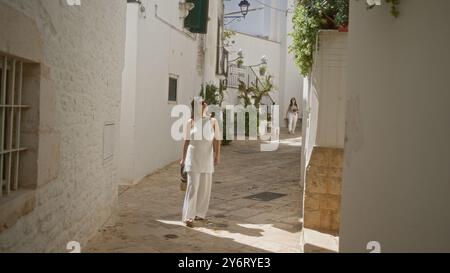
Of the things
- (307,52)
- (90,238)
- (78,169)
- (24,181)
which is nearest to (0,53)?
(24,181)

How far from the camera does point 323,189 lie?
5.89 meters

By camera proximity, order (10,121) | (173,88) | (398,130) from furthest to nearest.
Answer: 1. (173,88)
2. (10,121)
3. (398,130)

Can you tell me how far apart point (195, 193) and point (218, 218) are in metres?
0.83

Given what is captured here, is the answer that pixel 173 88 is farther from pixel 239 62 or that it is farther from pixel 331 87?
pixel 239 62

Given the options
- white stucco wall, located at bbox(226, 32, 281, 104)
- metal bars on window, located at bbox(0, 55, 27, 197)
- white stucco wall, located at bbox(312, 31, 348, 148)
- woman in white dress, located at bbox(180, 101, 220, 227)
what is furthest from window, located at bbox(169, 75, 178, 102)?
white stucco wall, located at bbox(226, 32, 281, 104)

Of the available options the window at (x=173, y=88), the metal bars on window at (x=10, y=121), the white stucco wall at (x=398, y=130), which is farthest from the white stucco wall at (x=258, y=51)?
the metal bars on window at (x=10, y=121)

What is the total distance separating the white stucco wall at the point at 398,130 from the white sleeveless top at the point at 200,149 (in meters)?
2.62

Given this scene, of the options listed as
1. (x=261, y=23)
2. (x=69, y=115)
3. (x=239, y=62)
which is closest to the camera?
(x=69, y=115)

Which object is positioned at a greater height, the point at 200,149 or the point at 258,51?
the point at 258,51

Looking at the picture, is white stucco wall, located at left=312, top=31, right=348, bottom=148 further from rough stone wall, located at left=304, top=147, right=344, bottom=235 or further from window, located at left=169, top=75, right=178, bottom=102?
window, located at left=169, top=75, right=178, bottom=102

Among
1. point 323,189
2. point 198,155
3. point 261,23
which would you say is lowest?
point 323,189

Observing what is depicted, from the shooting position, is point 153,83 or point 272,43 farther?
point 272,43

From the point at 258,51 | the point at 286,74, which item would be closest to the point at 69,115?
the point at 258,51

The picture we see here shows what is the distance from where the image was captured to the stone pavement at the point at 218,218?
559 cm
